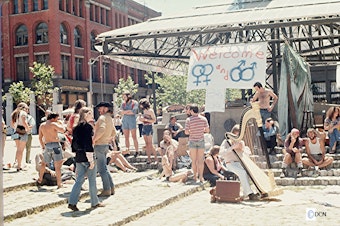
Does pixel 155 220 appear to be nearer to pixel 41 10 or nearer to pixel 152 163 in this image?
pixel 152 163

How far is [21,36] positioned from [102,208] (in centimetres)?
4127

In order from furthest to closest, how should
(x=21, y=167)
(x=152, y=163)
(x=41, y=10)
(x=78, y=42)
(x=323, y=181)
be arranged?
(x=78, y=42) < (x=41, y=10) < (x=152, y=163) < (x=21, y=167) < (x=323, y=181)

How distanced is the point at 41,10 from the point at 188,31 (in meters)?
33.5

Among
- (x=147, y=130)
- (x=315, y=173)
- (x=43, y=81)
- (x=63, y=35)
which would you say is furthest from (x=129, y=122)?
(x=63, y=35)

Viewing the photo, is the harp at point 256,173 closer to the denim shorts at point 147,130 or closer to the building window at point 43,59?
the denim shorts at point 147,130

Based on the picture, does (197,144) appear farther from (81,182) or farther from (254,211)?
(81,182)

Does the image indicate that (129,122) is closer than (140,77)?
Yes

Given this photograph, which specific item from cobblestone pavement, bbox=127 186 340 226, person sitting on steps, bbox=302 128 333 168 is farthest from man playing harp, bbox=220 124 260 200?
person sitting on steps, bbox=302 128 333 168

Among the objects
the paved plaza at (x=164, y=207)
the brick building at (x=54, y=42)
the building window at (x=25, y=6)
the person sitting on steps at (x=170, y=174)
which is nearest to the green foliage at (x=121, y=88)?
the brick building at (x=54, y=42)

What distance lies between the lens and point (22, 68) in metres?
46.2

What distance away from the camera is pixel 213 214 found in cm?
827

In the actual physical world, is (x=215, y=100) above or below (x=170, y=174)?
above

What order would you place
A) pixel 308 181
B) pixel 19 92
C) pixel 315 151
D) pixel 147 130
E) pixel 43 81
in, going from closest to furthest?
pixel 308 181 → pixel 315 151 → pixel 147 130 → pixel 43 81 → pixel 19 92

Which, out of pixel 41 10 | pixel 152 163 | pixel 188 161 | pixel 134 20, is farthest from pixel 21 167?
pixel 134 20
